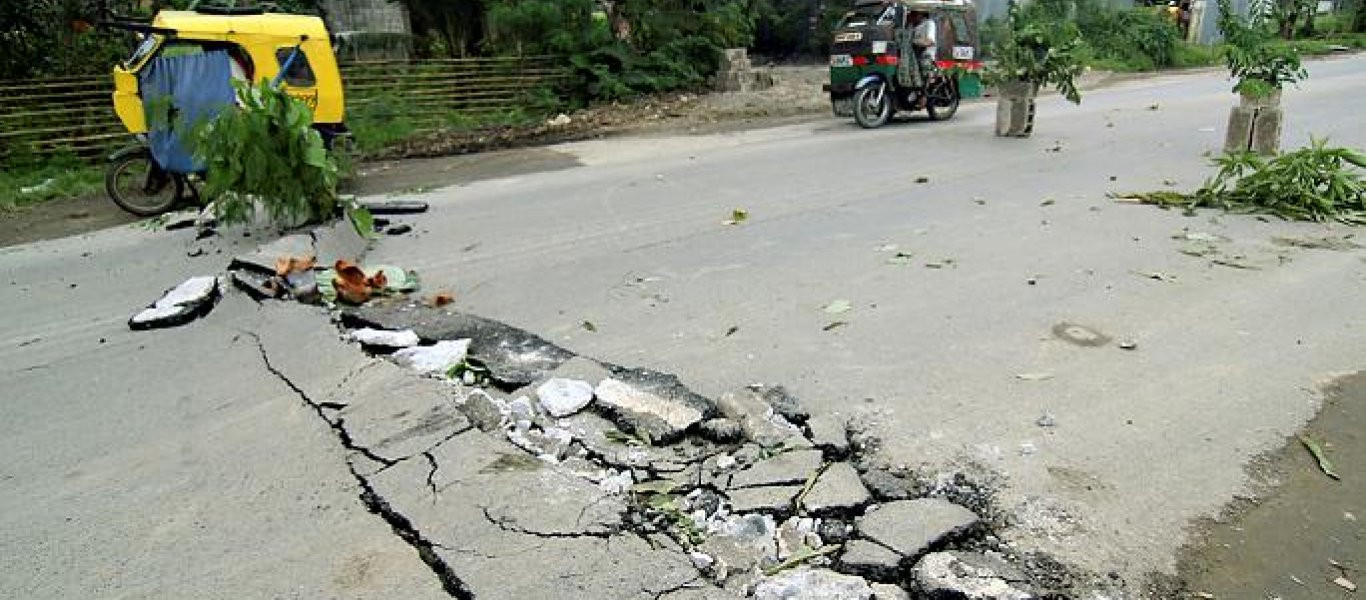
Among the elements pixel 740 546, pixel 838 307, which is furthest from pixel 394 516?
pixel 838 307

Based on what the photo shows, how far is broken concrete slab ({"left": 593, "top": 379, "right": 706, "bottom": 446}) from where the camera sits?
11.2 ft

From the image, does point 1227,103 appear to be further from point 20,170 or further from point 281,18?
point 20,170

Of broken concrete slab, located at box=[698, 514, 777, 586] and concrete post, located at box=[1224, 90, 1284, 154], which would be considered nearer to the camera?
broken concrete slab, located at box=[698, 514, 777, 586]

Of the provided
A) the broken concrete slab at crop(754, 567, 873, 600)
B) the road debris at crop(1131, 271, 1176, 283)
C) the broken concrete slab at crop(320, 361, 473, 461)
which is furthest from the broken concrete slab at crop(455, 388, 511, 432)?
the road debris at crop(1131, 271, 1176, 283)

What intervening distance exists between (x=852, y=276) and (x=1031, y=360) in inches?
63.0

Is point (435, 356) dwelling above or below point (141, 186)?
below

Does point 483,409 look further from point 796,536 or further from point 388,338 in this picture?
point 796,536

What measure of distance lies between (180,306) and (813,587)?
4.15 metres

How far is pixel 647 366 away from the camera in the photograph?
13.9ft

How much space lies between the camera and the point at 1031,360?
4250 millimetres

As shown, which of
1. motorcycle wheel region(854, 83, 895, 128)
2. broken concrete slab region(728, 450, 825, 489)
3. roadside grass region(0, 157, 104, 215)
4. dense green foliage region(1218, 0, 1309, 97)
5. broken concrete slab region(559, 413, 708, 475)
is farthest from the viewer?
motorcycle wheel region(854, 83, 895, 128)

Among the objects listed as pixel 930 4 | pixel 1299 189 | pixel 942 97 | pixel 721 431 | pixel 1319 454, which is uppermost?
pixel 930 4

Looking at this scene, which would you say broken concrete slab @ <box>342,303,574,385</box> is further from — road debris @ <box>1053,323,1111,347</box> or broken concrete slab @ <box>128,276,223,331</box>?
road debris @ <box>1053,323,1111,347</box>

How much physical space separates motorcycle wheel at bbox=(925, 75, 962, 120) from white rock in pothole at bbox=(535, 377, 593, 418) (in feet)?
35.1
